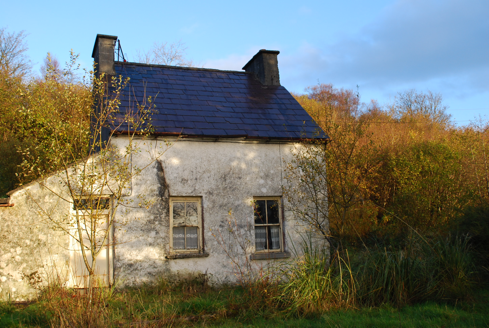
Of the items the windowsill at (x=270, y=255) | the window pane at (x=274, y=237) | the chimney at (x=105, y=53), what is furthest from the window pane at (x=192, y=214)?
the chimney at (x=105, y=53)

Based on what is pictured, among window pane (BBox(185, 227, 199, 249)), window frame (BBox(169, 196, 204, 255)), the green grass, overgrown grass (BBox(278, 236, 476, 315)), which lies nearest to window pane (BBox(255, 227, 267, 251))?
window frame (BBox(169, 196, 204, 255))

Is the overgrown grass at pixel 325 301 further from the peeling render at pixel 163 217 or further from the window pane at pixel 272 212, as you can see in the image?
the window pane at pixel 272 212

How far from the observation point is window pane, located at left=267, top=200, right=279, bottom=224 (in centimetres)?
1130

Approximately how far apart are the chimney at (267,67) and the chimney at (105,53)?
5277mm

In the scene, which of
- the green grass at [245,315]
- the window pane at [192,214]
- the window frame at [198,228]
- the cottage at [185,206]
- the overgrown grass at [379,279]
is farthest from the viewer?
the window pane at [192,214]

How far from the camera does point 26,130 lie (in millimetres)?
18391

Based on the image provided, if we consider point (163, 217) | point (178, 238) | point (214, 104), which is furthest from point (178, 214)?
point (214, 104)

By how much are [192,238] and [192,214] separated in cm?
64

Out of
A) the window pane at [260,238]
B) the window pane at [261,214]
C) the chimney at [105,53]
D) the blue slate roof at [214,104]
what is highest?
the chimney at [105,53]

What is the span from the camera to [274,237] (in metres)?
11.2

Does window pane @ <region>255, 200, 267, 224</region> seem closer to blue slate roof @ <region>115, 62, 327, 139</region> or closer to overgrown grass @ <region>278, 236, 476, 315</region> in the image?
blue slate roof @ <region>115, 62, 327, 139</region>

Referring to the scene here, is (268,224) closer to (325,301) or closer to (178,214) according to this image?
(178,214)

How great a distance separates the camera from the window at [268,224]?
437 inches

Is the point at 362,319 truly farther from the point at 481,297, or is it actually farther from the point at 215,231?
the point at 215,231
